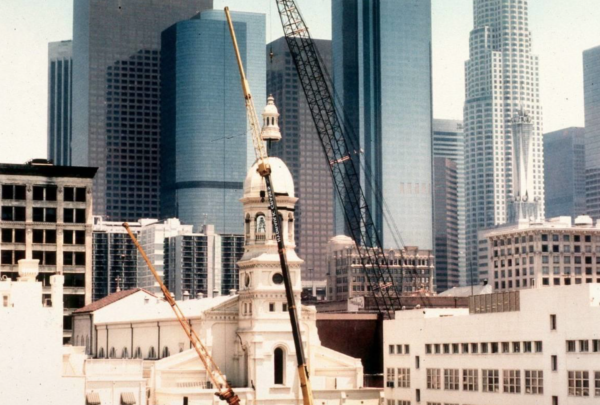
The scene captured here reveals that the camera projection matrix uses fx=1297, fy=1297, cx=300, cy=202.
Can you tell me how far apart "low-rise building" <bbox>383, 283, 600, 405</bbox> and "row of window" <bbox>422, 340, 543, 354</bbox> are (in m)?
0.10

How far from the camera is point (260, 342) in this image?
15612 cm

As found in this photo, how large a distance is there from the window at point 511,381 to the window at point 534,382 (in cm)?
137

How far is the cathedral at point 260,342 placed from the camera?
15388 centimetres

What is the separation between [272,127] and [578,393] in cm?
5861

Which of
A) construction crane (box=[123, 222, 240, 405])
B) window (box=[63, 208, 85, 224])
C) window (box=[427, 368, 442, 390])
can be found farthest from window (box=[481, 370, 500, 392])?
window (box=[63, 208, 85, 224])

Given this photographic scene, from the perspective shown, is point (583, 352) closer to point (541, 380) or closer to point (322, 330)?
point (541, 380)

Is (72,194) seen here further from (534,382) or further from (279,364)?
(534,382)

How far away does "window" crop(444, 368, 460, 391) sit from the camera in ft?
458

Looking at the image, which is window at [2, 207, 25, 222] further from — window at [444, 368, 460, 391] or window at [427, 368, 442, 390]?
window at [444, 368, 460, 391]

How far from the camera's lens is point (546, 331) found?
123 meters

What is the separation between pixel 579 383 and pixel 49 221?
→ 100 metres

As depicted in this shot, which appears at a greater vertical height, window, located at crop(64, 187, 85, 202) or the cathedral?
window, located at crop(64, 187, 85, 202)

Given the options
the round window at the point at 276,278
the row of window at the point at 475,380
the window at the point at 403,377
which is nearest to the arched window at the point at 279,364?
the round window at the point at 276,278

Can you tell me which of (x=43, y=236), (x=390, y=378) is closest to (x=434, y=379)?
(x=390, y=378)
